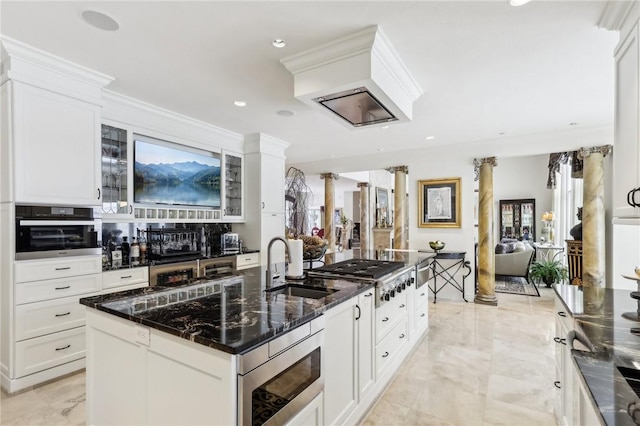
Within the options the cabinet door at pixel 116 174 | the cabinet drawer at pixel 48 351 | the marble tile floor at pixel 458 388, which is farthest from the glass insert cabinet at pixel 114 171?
the marble tile floor at pixel 458 388

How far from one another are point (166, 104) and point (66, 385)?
2.81 m

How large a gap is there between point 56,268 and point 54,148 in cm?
100

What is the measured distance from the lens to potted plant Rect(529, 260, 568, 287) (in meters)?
6.24

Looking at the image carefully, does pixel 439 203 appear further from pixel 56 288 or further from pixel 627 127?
pixel 56 288

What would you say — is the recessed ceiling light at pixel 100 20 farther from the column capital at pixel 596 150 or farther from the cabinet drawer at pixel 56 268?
the column capital at pixel 596 150

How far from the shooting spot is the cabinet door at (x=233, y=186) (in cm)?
477

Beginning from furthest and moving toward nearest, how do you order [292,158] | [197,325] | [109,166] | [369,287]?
[292,158] → [109,166] → [369,287] → [197,325]

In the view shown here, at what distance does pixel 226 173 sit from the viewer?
188 inches

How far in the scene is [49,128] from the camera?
2.65 meters

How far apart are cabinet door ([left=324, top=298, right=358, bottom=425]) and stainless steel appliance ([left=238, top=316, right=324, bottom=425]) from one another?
5.3 inches

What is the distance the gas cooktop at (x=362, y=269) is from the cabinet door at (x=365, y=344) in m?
0.22

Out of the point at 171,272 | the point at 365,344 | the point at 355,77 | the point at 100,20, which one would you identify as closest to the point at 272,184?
the point at 171,272

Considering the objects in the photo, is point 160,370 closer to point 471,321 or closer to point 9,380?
point 9,380

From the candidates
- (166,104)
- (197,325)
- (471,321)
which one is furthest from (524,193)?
(197,325)
